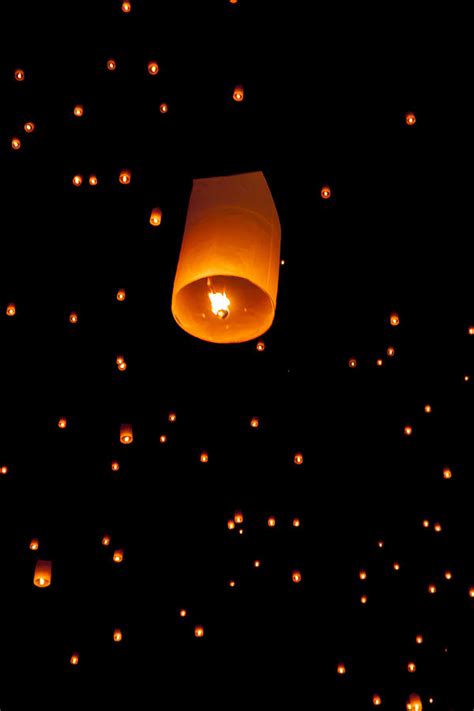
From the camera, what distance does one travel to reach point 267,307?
1837mm

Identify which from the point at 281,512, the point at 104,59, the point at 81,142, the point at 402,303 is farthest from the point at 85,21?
the point at 281,512

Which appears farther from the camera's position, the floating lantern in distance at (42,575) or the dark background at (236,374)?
the floating lantern in distance at (42,575)

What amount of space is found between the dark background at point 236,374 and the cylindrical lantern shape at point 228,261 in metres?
0.61

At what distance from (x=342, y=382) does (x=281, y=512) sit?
0.94 metres

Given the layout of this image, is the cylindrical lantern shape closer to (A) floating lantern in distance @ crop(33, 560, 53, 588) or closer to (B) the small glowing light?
(B) the small glowing light

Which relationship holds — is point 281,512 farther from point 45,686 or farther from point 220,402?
point 45,686

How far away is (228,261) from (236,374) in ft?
6.27

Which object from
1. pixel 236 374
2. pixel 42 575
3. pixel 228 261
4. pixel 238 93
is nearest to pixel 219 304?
pixel 228 261

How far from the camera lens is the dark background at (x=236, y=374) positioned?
2.21m

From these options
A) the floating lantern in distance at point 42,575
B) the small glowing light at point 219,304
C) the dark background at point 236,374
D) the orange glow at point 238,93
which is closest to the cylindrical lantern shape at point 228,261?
the small glowing light at point 219,304

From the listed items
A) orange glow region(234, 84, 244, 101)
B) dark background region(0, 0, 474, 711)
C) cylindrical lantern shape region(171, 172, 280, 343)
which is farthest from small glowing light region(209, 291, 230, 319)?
dark background region(0, 0, 474, 711)

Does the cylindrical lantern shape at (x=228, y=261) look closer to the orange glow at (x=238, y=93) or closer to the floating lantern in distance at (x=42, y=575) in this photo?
the orange glow at (x=238, y=93)

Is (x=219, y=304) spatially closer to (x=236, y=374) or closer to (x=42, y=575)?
(x=236, y=374)

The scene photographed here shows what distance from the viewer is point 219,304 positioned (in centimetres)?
178
